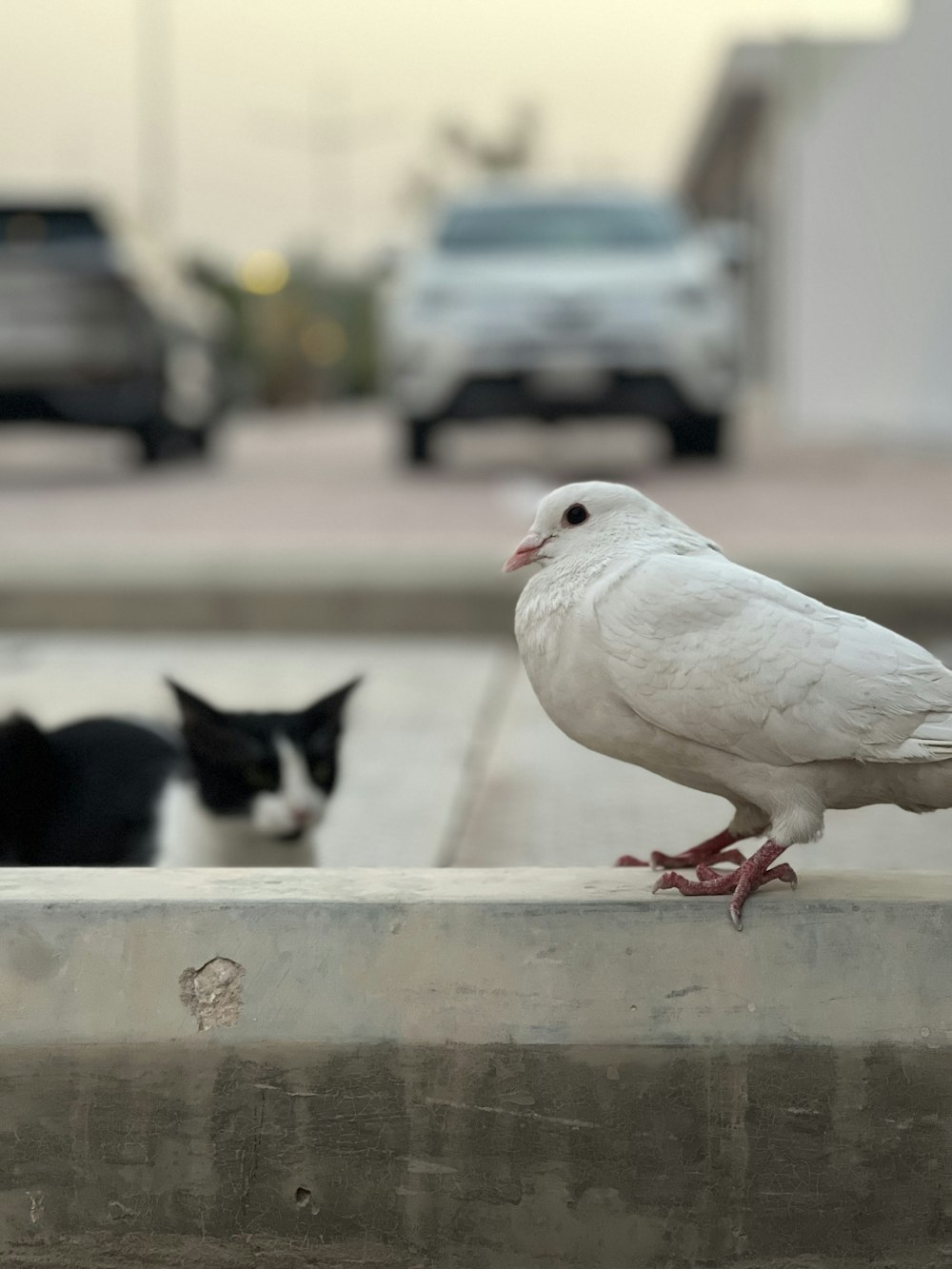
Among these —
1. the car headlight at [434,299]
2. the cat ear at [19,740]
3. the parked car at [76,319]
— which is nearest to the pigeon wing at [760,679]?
the cat ear at [19,740]

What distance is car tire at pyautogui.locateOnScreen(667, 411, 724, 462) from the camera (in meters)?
13.5

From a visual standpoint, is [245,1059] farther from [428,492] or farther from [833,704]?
[428,492]

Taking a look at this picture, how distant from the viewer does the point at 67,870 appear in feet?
7.61

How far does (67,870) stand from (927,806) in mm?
1139

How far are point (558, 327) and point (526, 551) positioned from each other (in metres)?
9.84

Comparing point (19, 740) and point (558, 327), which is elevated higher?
point (19, 740)

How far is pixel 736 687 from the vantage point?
7.18 feet

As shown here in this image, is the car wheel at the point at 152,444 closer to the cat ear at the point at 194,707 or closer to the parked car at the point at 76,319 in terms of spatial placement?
the parked car at the point at 76,319

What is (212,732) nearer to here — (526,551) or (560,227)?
(526,551)

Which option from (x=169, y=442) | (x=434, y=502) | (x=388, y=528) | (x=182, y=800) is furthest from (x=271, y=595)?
(x=169, y=442)

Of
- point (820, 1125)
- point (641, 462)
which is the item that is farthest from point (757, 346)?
point (820, 1125)

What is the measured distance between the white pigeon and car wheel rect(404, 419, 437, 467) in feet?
35.6

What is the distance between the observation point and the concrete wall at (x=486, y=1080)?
212cm

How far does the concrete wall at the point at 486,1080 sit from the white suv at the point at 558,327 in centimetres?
1011
